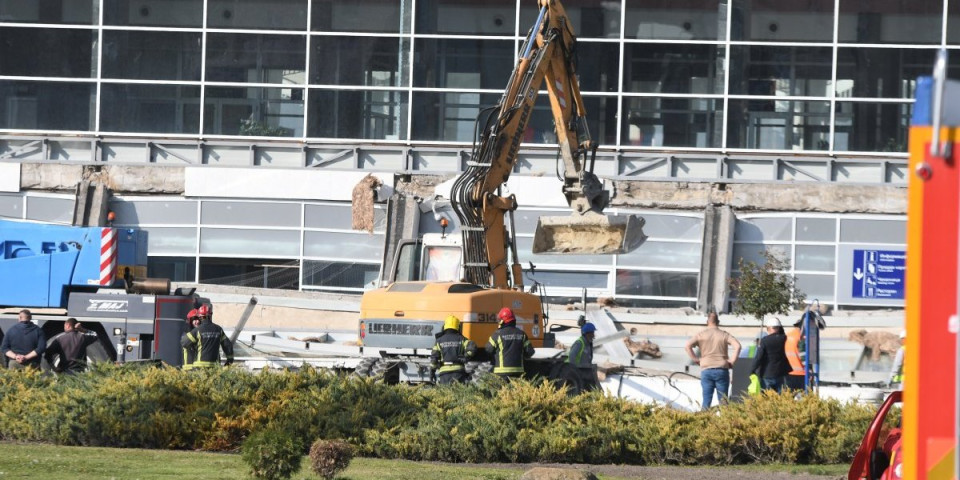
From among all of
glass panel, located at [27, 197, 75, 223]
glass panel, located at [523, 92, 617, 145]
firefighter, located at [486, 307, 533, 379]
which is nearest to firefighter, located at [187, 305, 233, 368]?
firefighter, located at [486, 307, 533, 379]

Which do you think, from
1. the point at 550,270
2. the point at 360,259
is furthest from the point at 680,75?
the point at 360,259

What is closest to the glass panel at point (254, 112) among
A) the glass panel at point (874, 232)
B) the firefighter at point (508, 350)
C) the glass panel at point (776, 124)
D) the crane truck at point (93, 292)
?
the crane truck at point (93, 292)

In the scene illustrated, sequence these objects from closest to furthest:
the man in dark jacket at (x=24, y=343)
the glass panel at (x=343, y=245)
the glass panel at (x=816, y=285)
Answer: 1. the man in dark jacket at (x=24, y=343)
2. the glass panel at (x=816, y=285)
3. the glass panel at (x=343, y=245)

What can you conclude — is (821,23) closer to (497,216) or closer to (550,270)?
(550,270)

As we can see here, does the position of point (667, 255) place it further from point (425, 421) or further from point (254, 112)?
point (425, 421)

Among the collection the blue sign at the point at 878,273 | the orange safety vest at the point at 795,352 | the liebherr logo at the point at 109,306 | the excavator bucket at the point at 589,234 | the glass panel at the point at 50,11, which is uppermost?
the glass panel at the point at 50,11

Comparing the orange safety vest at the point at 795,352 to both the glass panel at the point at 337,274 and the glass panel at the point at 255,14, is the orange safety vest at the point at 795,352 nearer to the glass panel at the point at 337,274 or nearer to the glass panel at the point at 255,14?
the glass panel at the point at 337,274

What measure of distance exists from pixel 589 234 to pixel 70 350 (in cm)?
773

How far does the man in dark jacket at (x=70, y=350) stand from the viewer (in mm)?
18562

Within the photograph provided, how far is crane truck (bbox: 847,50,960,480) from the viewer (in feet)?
16.2

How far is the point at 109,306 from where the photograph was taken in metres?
21.5

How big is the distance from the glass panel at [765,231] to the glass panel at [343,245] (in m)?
A: 8.25

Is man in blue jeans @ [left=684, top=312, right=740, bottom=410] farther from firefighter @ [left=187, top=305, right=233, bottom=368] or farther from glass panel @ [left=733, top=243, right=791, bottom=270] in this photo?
glass panel @ [left=733, top=243, right=791, bottom=270]

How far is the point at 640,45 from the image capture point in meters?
32.1
